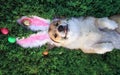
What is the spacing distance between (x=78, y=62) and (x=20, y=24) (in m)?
0.72

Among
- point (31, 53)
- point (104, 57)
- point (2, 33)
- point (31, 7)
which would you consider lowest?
point (104, 57)

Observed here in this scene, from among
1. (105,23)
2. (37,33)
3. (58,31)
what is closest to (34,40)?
(37,33)

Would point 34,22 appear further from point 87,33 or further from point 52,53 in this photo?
point 87,33

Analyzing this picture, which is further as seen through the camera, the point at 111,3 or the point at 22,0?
the point at 111,3

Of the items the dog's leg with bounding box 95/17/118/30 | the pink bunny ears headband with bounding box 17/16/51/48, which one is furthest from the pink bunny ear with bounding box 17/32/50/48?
the dog's leg with bounding box 95/17/118/30

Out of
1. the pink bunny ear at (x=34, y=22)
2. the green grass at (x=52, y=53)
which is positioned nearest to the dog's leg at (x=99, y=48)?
the green grass at (x=52, y=53)

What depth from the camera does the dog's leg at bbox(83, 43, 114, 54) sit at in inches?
117

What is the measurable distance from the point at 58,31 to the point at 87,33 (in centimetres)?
37

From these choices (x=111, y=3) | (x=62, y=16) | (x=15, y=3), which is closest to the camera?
(x=15, y=3)

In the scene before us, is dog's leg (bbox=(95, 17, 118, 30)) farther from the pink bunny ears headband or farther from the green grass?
the pink bunny ears headband

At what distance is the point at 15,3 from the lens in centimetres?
269

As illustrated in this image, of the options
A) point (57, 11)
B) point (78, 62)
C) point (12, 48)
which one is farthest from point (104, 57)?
point (12, 48)

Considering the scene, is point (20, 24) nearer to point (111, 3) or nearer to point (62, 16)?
point (62, 16)

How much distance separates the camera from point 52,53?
2.97 m
